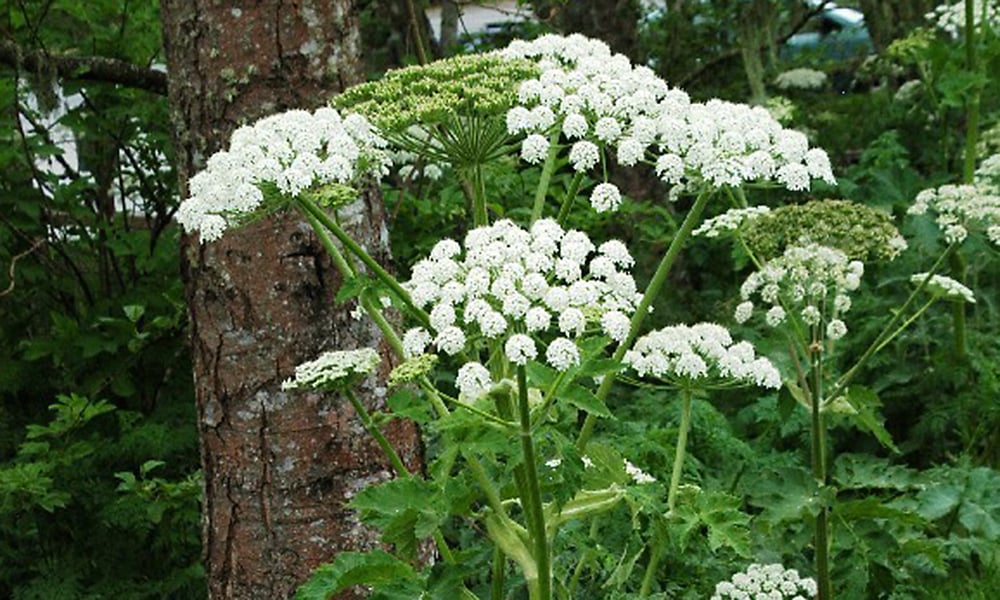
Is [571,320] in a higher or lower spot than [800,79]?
lower

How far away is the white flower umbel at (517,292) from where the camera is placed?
242cm

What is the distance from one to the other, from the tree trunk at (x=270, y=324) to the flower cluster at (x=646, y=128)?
124cm

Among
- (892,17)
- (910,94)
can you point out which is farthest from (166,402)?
(892,17)

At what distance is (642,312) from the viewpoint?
113 inches

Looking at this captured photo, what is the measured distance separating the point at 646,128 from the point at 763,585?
172 cm

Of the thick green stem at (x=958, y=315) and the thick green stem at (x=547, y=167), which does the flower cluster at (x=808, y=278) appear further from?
the thick green stem at (x=958, y=315)

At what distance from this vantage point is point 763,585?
12.8 feet

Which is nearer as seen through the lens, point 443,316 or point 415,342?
point 443,316

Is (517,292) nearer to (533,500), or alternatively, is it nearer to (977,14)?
(533,500)

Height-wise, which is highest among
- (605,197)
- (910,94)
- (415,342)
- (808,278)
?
(910,94)

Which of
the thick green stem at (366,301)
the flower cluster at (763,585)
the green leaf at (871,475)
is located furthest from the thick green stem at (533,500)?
the green leaf at (871,475)

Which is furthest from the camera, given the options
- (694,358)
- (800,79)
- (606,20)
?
(800,79)

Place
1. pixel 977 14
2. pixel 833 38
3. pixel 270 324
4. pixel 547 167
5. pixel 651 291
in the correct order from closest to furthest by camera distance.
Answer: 1. pixel 651 291
2. pixel 547 167
3. pixel 270 324
4. pixel 977 14
5. pixel 833 38

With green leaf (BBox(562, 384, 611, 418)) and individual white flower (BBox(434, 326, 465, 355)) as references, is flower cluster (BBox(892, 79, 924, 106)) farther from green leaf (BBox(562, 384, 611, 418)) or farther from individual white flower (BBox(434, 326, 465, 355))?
individual white flower (BBox(434, 326, 465, 355))
